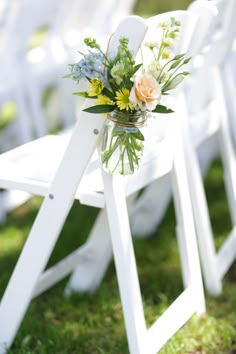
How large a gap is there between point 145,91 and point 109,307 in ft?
4.69

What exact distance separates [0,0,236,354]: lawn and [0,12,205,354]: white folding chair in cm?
14

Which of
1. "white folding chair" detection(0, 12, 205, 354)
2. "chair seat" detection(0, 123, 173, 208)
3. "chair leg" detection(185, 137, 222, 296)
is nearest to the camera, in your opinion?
"white folding chair" detection(0, 12, 205, 354)

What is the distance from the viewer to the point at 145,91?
99.9 inches

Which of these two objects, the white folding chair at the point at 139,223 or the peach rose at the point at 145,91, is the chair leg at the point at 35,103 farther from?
the peach rose at the point at 145,91

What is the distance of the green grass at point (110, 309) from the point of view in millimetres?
3314

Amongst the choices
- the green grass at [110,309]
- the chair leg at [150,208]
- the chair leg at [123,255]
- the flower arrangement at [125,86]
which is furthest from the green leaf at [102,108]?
the chair leg at [150,208]

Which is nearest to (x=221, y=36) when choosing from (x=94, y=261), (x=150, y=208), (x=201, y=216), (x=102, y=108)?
(x=201, y=216)

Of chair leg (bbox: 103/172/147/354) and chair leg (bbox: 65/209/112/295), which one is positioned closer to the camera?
chair leg (bbox: 103/172/147/354)

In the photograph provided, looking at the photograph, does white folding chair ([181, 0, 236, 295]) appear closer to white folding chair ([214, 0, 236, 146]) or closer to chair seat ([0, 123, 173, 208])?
white folding chair ([214, 0, 236, 146])

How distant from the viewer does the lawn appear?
3314 millimetres

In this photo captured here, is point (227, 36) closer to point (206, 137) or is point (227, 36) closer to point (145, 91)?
point (206, 137)

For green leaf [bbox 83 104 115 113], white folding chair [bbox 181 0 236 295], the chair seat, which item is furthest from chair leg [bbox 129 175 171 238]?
green leaf [bbox 83 104 115 113]

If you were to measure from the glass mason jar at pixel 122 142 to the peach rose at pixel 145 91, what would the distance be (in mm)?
85

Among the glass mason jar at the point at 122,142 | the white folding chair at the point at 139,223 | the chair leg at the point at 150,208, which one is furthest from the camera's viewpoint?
the chair leg at the point at 150,208
